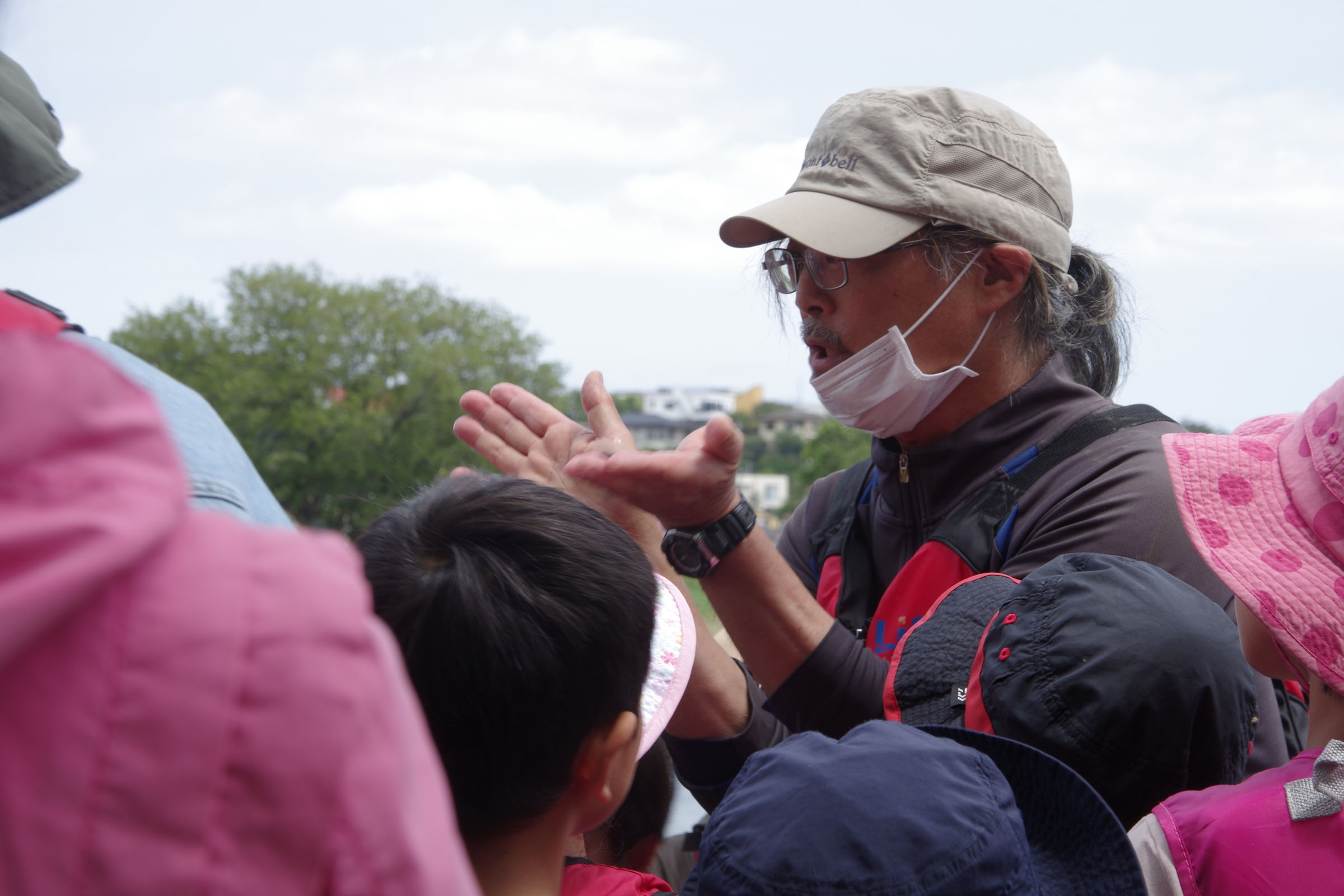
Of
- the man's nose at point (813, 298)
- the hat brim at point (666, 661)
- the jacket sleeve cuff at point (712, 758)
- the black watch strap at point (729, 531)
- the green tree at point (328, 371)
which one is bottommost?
the green tree at point (328, 371)

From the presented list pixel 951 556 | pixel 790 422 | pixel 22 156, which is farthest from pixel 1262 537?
pixel 790 422

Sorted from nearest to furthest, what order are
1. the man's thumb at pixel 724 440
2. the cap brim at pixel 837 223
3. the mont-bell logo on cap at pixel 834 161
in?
the man's thumb at pixel 724 440, the cap brim at pixel 837 223, the mont-bell logo on cap at pixel 834 161

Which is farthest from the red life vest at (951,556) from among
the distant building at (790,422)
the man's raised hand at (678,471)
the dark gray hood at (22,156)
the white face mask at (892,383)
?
the distant building at (790,422)

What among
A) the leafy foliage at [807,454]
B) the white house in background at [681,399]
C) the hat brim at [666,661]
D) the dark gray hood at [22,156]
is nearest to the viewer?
the dark gray hood at [22,156]

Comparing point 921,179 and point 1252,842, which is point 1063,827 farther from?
point 921,179

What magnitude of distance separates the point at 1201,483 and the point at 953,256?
0.97m

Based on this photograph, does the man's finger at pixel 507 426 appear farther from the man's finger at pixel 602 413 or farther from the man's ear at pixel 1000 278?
the man's ear at pixel 1000 278

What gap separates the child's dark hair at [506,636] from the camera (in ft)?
3.54

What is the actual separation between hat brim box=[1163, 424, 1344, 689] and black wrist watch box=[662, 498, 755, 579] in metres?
0.71

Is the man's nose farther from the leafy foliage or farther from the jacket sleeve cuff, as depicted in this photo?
the leafy foliage

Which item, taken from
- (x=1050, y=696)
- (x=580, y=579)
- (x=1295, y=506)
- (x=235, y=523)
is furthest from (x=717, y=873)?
(x=1295, y=506)

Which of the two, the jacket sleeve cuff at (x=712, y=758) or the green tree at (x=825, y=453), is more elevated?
the jacket sleeve cuff at (x=712, y=758)

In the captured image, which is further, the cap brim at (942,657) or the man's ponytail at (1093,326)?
the man's ponytail at (1093,326)

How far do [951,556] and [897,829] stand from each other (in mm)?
1110
